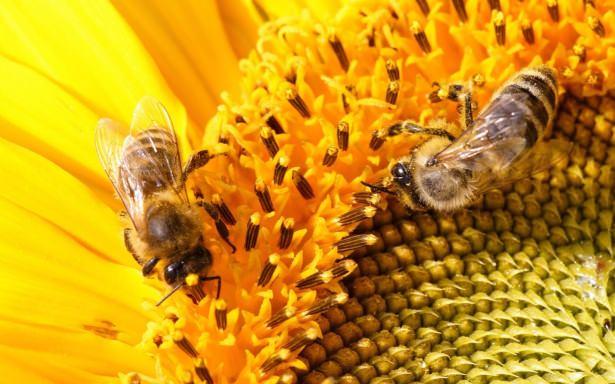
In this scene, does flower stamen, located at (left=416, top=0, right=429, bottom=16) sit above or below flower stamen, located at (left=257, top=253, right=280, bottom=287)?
above

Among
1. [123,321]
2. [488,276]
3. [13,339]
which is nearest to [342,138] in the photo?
[488,276]

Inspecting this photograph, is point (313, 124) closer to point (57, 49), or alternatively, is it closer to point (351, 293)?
point (351, 293)

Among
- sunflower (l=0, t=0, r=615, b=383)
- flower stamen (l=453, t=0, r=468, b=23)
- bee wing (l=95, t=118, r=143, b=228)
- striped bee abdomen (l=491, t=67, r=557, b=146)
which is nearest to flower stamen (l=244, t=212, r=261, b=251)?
sunflower (l=0, t=0, r=615, b=383)

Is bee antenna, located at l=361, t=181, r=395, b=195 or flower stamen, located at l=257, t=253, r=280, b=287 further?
bee antenna, located at l=361, t=181, r=395, b=195

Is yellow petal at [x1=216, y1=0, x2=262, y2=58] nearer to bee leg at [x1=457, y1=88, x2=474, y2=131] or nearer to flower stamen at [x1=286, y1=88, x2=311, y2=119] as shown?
flower stamen at [x1=286, y1=88, x2=311, y2=119]

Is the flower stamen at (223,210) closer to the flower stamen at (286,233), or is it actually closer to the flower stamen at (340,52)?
the flower stamen at (286,233)
